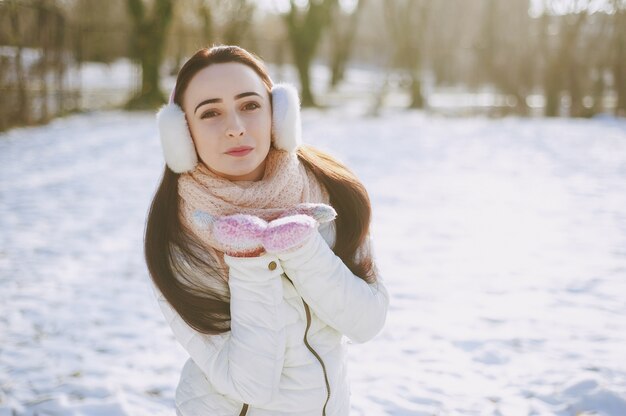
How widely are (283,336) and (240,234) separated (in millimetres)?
323

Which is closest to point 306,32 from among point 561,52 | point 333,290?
point 561,52

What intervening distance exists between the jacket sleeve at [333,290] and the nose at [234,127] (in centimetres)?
36

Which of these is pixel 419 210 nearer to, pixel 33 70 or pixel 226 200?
pixel 226 200

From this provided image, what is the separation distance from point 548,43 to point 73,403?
55.8ft

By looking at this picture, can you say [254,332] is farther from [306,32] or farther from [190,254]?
[306,32]

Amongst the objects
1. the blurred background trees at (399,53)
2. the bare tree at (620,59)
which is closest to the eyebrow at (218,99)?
Result: the blurred background trees at (399,53)

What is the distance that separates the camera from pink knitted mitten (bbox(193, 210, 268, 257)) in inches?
58.0

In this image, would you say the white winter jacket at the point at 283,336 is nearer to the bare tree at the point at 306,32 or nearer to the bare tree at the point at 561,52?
the bare tree at the point at 561,52

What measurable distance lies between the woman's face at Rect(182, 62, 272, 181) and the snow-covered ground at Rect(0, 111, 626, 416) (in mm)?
1656

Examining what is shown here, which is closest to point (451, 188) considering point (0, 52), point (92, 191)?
point (92, 191)

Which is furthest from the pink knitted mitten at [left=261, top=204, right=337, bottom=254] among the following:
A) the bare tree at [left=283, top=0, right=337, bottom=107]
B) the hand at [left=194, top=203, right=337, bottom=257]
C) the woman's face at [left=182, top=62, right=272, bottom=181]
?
the bare tree at [left=283, top=0, right=337, bottom=107]

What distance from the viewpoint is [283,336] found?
157 cm

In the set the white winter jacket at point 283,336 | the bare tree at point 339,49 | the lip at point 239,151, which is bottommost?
the white winter jacket at point 283,336

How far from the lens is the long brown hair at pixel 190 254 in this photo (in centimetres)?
165
